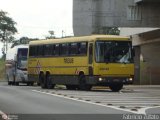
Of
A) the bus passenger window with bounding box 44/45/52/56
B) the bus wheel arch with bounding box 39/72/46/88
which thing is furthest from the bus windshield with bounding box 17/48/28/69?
the bus passenger window with bounding box 44/45/52/56

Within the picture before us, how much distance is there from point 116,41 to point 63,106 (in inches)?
491

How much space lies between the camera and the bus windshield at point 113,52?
109ft

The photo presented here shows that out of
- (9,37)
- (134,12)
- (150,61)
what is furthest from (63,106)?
(9,37)

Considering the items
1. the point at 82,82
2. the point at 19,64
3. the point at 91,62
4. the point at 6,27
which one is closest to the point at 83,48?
the point at 91,62

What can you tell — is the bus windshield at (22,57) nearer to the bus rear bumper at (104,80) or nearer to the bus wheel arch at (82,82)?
the bus wheel arch at (82,82)

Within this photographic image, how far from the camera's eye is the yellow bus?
109ft

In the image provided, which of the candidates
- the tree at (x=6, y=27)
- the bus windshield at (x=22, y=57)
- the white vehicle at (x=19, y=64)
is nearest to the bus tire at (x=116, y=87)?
the white vehicle at (x=19, y=64)

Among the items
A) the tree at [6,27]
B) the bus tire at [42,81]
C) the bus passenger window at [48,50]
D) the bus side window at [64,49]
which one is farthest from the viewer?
the tree at [6,27]

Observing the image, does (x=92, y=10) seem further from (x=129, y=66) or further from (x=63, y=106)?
(x=63, y=106)

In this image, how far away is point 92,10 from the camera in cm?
4878

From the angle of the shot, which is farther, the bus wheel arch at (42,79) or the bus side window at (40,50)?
the bus side window at (40,50)

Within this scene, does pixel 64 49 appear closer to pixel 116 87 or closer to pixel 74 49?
pixel 74 49

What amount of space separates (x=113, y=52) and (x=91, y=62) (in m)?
1.36

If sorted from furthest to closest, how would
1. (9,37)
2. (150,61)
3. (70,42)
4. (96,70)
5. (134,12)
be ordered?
(9,37) < (150,61) < (134,12) < (70,42) < (96,70)
